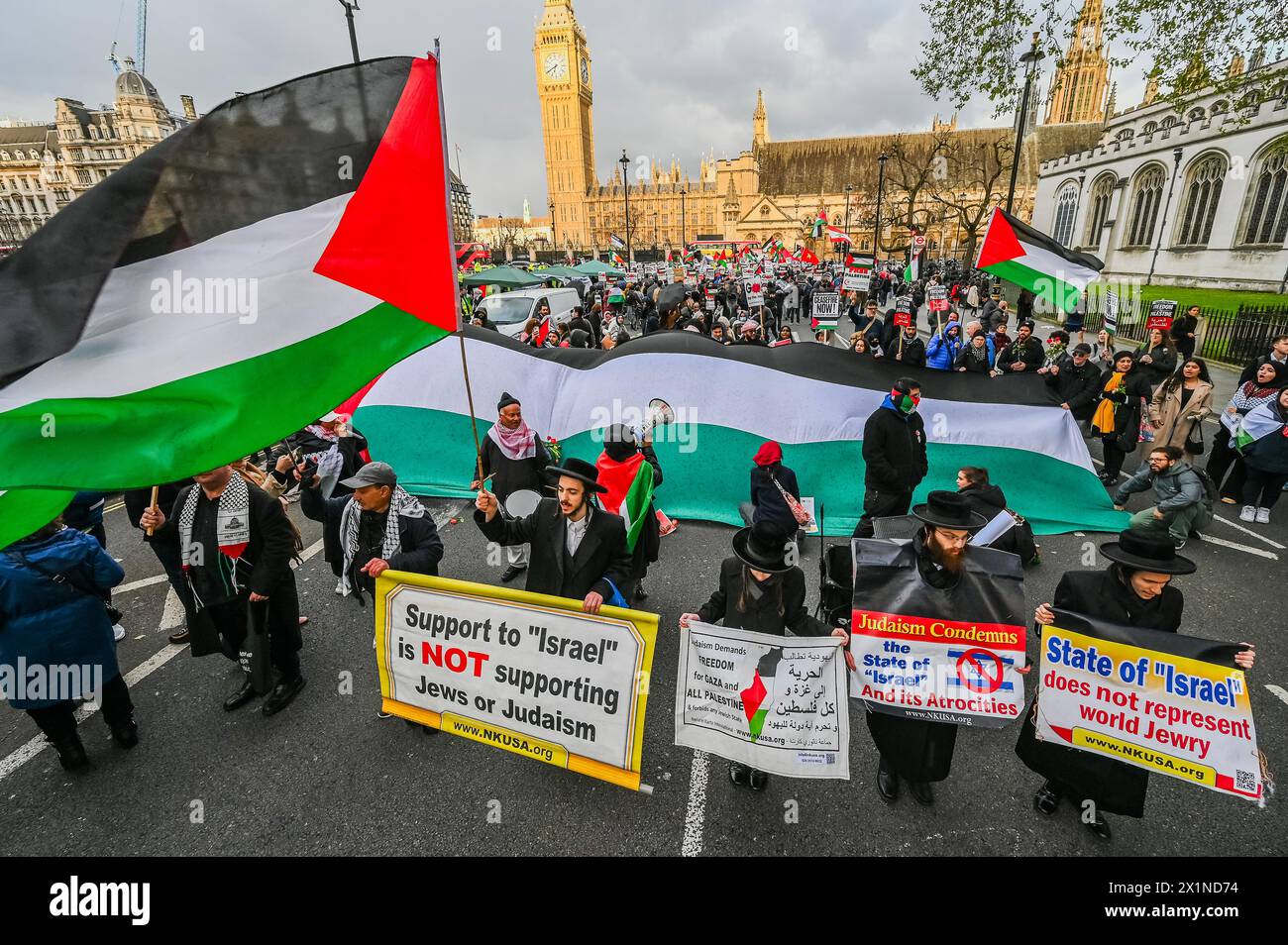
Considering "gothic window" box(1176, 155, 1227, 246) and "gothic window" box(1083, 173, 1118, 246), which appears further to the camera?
"gothic window" box(1083, 173, 1118, 246)

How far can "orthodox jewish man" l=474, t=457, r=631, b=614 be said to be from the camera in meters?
3.57

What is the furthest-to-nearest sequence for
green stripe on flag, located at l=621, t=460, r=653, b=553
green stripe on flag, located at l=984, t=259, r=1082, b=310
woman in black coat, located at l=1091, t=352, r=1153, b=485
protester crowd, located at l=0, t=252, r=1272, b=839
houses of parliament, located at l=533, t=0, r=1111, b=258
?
houses of parliament, located at l=533, t=0, r=1111, b=258 → woman in black coat, located at l=1091, t=352, r=1153, b=485 → green stripe on flag, located at l=984, t=259, r=1082, b=310 → green stripe on flag, located at l=621, t=460, r=653, b=553 → protester crowd, located at l=0, t=252, r=1272, b=839

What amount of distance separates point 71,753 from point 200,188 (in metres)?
3.56

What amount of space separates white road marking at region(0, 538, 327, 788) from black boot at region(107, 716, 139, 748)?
50 cm

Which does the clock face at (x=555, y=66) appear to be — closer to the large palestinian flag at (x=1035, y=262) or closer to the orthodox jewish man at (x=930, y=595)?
the large palestinian flag at (x=1035, y=262)

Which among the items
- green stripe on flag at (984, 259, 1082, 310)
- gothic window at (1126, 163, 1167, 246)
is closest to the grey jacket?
green stripe on flag at (984, 259, 1082, 310)

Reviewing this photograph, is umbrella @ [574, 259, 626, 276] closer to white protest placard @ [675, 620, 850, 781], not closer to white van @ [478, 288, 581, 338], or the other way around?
white van @ [478, 288, 581, 338]

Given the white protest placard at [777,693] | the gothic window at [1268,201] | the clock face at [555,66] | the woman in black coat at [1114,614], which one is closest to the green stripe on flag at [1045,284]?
the woman in black coat at [1114,614]

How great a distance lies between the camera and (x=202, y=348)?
2846mm

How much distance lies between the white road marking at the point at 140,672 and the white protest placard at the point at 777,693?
10.8ft

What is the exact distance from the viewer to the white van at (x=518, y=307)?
1538 centimetres

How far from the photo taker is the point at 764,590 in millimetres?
3227
